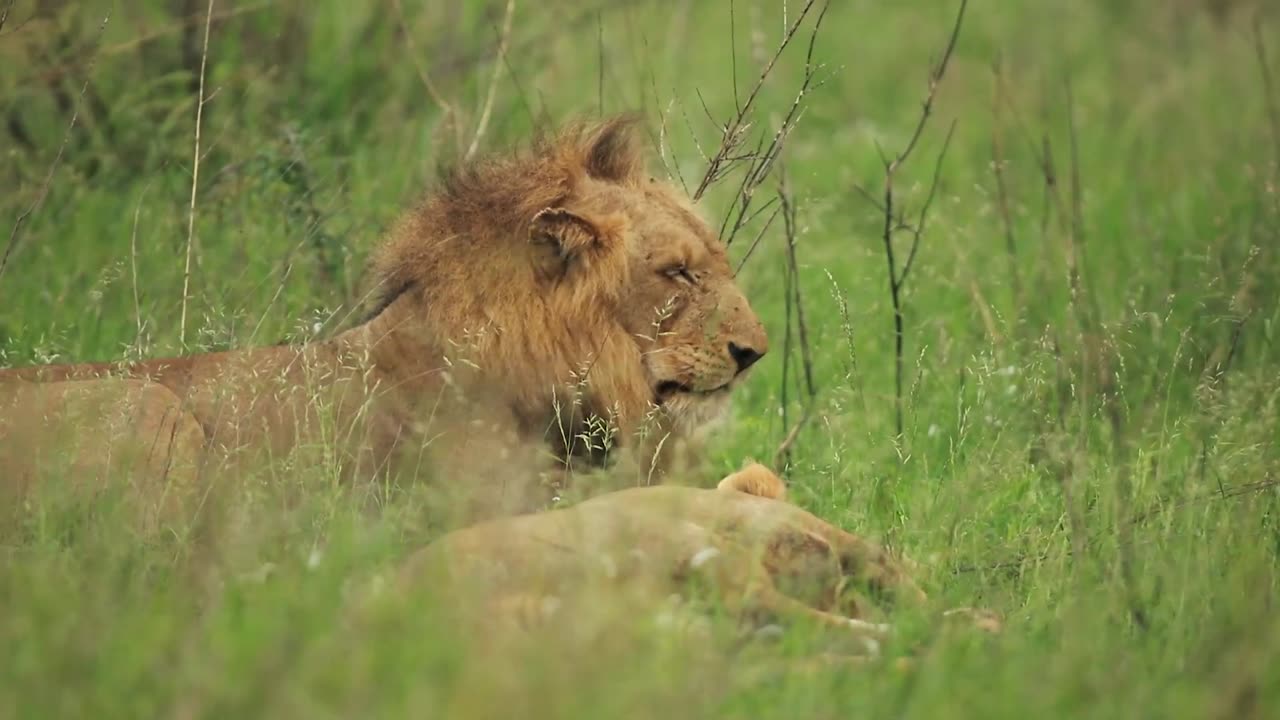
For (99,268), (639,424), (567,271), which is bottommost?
(99,268)

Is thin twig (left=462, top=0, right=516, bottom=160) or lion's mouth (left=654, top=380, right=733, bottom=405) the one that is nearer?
lion's mouth (left=654, top=380, right=733, bottom=405)

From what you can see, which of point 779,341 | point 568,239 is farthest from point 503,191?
point 779,341

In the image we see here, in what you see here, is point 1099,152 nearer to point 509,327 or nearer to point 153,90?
point 153,90

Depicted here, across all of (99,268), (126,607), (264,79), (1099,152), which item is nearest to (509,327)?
(126,607)

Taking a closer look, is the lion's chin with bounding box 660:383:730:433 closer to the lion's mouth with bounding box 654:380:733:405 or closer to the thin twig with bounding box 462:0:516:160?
the lion's mouth with bounding box 654:380:733:405

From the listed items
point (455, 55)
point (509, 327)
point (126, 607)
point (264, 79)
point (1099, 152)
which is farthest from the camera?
point (1099, 152)

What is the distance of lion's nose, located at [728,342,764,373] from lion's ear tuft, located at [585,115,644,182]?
0.54 meters

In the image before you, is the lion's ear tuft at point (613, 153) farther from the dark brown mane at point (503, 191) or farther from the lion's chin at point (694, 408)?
the lion's chin at point (694, 408)

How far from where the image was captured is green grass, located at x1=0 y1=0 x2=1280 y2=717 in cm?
280

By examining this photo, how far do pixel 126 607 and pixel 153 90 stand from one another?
432 centimetres

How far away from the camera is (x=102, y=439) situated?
158 inches

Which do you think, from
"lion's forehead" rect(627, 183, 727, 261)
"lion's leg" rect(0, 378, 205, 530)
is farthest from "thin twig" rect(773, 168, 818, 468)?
"lion's leg" rect(0, 378, 205, 530)

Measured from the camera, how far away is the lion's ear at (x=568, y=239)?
433cm

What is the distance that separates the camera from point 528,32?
25.1 feet
